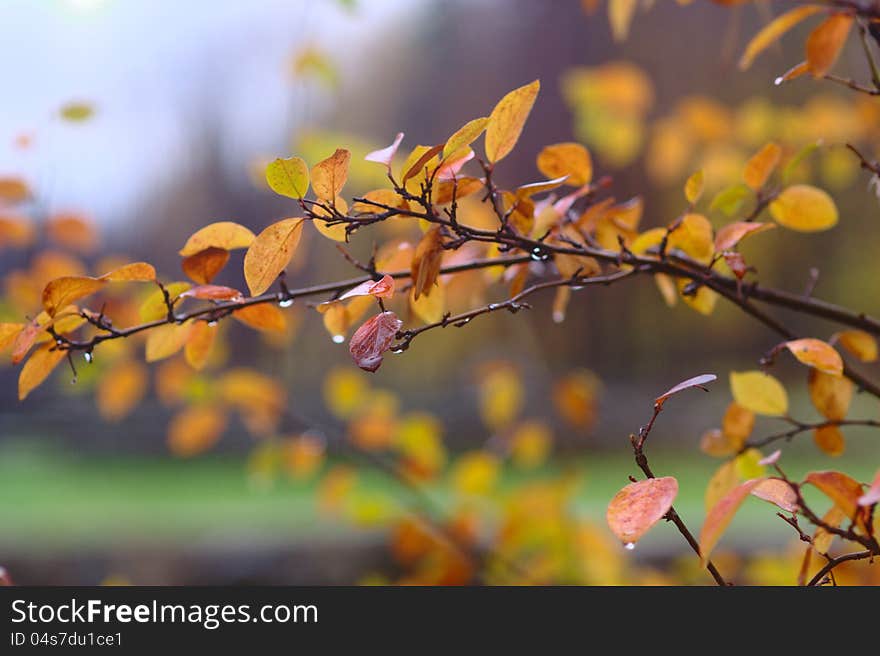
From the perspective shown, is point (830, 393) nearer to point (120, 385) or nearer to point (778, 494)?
point (778, 494)

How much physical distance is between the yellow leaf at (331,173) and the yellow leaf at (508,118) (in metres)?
0.08

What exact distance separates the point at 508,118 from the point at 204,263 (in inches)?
8.1

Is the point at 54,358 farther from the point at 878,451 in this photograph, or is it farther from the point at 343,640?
the point at 878,451

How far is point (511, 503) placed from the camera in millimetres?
1237

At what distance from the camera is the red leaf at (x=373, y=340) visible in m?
0.35

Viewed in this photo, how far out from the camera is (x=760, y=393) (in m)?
0.49

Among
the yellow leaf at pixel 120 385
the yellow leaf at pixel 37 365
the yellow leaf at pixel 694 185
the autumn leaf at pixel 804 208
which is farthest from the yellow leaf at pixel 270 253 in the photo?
the yellow leaf at pixel 120 385

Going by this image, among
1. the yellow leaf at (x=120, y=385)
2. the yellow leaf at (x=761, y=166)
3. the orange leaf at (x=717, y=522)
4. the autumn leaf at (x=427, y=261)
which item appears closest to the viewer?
the orange leaf at (x=717, y=522)

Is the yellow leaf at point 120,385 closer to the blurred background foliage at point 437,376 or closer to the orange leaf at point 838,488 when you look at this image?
the blurred background foliage at point 437,376

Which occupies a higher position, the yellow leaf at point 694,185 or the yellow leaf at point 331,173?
the yellow leaf at point 694,185

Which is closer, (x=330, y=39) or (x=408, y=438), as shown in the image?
(x=408, y=438)

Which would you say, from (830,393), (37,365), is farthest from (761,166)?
(37,365)

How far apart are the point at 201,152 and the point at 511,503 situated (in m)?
1.63

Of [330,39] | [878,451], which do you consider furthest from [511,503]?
[878,451]
